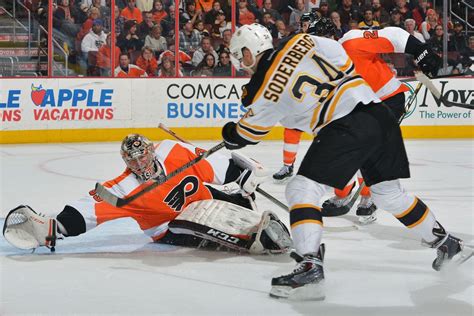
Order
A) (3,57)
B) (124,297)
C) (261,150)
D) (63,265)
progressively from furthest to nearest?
(3,57)
(261,150)
(63,265)
(124,297)

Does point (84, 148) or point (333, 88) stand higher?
point (333, 88)

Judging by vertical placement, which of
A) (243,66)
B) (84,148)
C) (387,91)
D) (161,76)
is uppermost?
(243,66)

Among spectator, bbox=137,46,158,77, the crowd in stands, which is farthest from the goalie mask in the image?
spectator, bbox=137,46,158,77

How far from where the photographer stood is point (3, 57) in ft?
29.1

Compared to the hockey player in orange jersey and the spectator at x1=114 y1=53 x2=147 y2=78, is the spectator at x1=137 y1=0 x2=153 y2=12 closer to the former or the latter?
the spectator at x1=114 y1=53 x2=147 y2=78

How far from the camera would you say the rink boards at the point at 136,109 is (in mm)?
8773

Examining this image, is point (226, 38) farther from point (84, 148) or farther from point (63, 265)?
point (63, 265)

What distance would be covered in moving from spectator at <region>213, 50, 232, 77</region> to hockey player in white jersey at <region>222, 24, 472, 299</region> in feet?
21.3

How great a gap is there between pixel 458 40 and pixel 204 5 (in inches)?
118

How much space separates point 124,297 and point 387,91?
6.38 ft

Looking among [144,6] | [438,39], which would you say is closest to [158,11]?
[144,6]

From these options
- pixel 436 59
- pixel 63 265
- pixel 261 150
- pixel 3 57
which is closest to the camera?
pixel 63 265

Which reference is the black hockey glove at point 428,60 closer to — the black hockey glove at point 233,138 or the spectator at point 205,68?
the black hockey glove at point 233,138

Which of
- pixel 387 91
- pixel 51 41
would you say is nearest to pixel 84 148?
pixel 51 41
